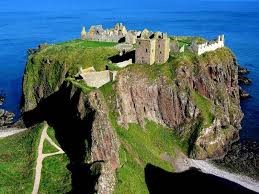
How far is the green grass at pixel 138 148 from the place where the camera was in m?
87.2

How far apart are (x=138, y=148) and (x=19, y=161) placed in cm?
2476

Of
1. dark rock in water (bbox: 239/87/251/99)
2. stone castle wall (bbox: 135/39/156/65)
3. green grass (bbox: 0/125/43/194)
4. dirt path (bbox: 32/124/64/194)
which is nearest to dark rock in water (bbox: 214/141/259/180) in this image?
stone castle wall (bbox: 135/39/156/65)

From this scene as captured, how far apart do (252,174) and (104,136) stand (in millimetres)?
34137

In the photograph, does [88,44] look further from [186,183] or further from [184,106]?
[186,183]

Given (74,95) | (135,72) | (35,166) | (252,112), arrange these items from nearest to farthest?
(35,166) → (74,95) → (135,72) → (252,112)

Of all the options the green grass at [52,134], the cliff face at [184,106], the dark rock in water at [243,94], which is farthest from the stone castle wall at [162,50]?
the dark rock in water at [243,94]

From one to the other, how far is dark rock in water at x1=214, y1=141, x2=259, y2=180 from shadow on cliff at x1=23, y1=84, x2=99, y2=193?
32.6 m

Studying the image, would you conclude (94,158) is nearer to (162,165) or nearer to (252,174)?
(162,165)

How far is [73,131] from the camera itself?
98.4m

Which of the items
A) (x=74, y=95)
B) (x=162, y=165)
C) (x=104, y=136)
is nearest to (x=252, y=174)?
(x=162, y=165)

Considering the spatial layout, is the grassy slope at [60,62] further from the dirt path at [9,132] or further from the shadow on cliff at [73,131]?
the dirt path at [9,132]

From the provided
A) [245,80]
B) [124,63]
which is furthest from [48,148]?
[245,80]

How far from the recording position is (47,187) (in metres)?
82.2

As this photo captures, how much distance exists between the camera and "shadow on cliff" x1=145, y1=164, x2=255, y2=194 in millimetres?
91875
